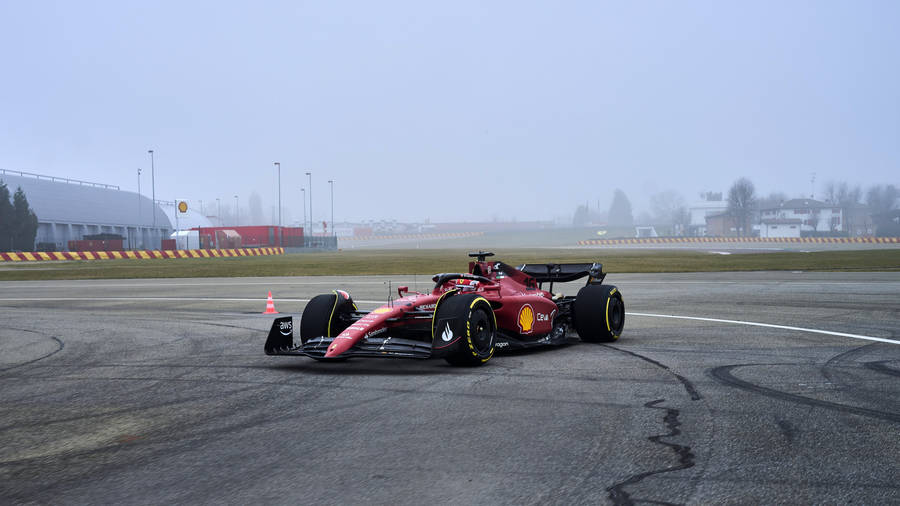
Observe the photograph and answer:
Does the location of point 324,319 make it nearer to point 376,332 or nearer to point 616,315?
point 376,332

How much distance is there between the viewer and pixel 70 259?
56.3 meters

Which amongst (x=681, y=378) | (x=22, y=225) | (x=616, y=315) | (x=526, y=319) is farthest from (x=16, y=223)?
(x=681, y=378)

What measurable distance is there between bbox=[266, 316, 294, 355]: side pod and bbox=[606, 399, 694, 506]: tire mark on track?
4717 millimetres

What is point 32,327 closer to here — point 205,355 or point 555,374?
point 205,355

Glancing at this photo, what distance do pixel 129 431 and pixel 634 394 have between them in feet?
14.1

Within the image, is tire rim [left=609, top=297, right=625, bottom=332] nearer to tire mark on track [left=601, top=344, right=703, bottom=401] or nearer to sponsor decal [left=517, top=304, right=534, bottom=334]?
tire mark on track [left=601, top=344, right=703, bottom=401]

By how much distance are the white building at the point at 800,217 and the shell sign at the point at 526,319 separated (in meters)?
137

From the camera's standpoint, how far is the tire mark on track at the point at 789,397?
646 centimetres

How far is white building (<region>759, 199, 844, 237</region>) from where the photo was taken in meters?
138

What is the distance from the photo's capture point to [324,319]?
419 inches

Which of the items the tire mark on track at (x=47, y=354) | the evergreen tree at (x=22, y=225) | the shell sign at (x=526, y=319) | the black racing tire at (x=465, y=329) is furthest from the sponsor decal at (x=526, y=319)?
the evergreen tree at (x=22, y=225)

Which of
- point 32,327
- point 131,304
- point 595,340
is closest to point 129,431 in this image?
point 595,340

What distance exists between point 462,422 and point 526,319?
4634mm

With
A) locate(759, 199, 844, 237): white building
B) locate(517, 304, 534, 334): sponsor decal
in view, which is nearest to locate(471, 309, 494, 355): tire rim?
locate(517, 304, 534, 334): sponsor decal
